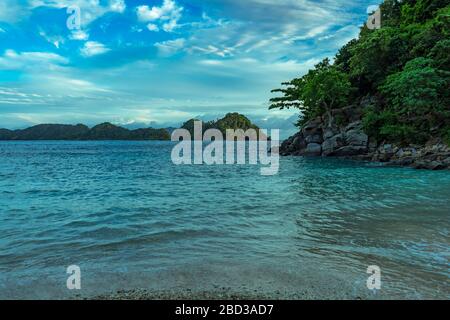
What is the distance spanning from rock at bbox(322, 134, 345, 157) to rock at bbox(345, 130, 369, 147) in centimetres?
90

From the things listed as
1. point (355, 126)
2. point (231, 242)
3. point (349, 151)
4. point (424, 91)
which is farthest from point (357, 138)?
point (231, 242)

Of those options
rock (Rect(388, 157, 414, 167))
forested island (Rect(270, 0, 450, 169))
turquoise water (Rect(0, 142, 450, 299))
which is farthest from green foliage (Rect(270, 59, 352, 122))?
turquoise water (Rect(0, 142, 450, 299))

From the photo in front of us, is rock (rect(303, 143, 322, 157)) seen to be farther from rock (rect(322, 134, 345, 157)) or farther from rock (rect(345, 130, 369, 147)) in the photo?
rock (rect(345, 130, 369, 147))

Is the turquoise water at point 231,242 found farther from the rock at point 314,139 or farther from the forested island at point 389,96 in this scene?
the rock at point 314,139

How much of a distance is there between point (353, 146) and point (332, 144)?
338 centimetres

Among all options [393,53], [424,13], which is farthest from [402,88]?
[424,13]

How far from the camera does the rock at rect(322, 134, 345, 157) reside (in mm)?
40688

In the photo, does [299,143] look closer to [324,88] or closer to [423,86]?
[324,88]

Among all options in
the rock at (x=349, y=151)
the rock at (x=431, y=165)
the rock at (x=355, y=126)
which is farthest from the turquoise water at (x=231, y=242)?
the rock at (x=355, y=126)

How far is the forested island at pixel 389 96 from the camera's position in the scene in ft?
98.3

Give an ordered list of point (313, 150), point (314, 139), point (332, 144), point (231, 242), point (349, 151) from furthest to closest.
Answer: point (314, 139) → point (313, 150) → point (332, 144) → point (349, 151) → point (231, 242)

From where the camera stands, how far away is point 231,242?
8.67 metres
